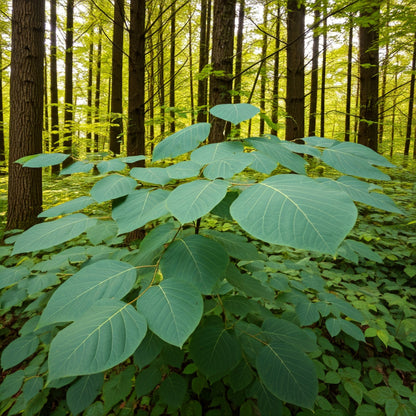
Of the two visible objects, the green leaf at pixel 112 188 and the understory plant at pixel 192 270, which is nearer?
the understory plant at pixel 192 270

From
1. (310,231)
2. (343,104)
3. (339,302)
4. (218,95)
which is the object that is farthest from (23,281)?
(343,104)

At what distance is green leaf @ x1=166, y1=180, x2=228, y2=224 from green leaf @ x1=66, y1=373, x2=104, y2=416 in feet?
2.70

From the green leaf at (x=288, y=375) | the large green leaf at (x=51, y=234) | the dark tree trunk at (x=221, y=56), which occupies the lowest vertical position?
the green leaf at (x=288, y=375)

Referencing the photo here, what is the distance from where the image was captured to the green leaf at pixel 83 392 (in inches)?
34.2

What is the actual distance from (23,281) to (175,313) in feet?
3.58

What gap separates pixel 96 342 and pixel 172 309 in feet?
0.50

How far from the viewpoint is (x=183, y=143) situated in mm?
713

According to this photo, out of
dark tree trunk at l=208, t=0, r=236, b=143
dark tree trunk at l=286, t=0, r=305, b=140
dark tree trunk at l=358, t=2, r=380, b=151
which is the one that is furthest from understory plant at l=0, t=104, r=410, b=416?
dark tree trunk at l=358, t=2, r=380, b=151

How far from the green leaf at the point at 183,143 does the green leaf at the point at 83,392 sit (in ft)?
2.90

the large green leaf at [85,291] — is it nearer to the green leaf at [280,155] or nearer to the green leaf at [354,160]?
the green leaf at [280,155]

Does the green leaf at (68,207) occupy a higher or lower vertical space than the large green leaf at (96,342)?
higher

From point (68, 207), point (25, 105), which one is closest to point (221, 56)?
point (68, 207)

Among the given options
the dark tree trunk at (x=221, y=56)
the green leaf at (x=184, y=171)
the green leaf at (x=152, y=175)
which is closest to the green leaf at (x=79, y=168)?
the green leaf at (x=152, y=175)

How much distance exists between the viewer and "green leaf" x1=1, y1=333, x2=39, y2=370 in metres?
1.06
